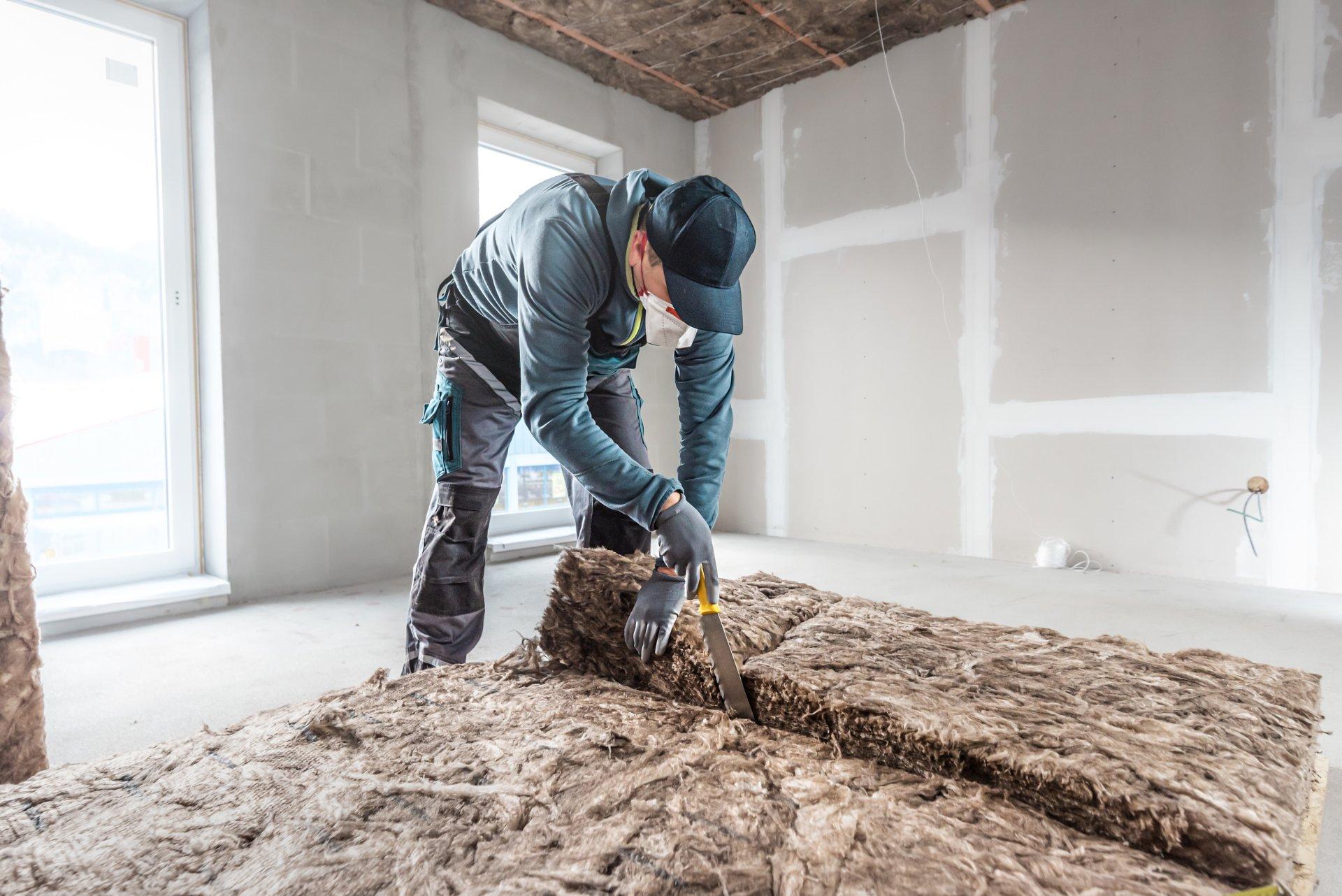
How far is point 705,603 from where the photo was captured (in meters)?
0.98

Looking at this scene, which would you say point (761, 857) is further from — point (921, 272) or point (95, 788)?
point (921, 272)

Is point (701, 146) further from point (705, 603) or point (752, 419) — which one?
point (705, 603)

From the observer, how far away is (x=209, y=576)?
293 cm

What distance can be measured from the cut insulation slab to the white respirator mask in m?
0.75

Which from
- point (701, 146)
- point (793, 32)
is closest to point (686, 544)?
point (793, 32)

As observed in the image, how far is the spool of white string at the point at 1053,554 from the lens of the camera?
11.3 feet

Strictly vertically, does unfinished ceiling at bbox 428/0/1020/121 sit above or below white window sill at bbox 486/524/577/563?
above

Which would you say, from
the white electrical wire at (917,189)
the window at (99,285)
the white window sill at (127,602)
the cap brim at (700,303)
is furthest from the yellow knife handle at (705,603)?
the white electrical wire at (917,189)

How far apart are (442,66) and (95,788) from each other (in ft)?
11.7

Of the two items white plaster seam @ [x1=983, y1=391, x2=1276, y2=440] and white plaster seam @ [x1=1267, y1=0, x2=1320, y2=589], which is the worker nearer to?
white plaster seam @ [x1=983, y1=391, x2=1276, y2=440]

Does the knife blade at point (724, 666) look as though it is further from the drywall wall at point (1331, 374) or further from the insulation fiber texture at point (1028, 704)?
the drywall wall at point (1331, 374)

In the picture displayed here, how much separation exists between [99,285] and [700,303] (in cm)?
268

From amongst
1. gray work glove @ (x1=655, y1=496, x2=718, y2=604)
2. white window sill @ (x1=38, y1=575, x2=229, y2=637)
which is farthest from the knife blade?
white window sill @ (x1=38, y1=575, x2=229, y2=637)

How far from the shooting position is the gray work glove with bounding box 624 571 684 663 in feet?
3.25
